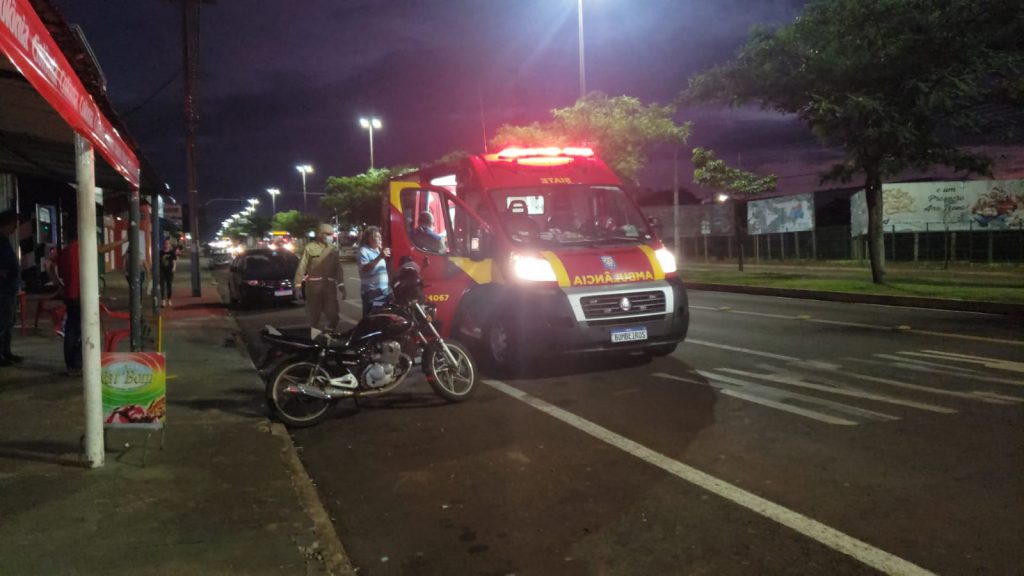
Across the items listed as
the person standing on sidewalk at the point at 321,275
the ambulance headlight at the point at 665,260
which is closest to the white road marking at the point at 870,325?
the ambulance headlight at the point at 665,260

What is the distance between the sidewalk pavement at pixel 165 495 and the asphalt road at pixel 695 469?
1.16ft

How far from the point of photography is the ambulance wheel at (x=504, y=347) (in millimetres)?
8578

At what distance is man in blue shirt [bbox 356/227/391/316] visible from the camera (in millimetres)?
10391

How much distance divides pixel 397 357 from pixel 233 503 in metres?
2.78

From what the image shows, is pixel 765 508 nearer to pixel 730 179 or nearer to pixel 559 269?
pixel 559 269

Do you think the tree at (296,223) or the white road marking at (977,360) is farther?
the tree at (296,223)

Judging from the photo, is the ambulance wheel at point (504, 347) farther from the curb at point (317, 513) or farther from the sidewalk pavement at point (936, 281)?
the sidewalk pavement at point (936, 281)

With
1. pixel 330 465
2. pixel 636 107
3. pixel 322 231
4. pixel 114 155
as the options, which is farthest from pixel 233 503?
pixel 636 107

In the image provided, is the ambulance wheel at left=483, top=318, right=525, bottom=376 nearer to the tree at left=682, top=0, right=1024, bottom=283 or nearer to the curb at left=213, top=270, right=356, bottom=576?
the curb at left=213, top=270, right=356, bottom=576

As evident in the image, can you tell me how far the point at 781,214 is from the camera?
40.0 meters

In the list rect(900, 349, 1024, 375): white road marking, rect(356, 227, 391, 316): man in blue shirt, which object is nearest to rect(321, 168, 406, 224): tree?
rect(356, 227, 391, 316): man in blue shirt

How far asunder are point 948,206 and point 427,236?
30649mm

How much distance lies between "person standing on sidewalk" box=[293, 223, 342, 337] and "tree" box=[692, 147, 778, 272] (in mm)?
23564

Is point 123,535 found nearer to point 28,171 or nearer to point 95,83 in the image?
point 95,83
